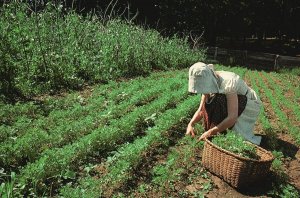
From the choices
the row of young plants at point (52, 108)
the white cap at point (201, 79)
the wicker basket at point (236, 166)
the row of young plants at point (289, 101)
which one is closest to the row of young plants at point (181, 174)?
the wicker basket at point (236, 166)

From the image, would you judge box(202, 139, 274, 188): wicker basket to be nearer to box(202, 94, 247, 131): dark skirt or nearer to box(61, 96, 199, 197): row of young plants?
box(202, 94, 247, 131): dark skirt

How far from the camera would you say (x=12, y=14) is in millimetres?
8320

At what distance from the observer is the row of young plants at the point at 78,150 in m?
4.31

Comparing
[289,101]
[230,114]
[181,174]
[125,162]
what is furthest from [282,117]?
[125,162]

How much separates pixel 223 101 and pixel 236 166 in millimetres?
1331

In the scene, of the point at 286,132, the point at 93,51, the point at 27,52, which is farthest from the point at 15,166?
the point at 93,51

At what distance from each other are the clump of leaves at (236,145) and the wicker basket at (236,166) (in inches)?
4.7

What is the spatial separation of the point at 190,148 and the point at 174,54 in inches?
415

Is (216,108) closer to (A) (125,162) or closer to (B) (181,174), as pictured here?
(B) (181,174)

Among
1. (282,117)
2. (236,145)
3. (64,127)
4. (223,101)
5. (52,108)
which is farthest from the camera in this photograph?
(282,117)

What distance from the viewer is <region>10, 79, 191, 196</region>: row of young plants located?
4.31m

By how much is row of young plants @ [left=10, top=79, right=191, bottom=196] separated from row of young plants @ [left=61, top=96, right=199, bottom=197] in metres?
0.26

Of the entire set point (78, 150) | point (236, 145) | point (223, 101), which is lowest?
point (78, 150)

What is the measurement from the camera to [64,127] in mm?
5961
